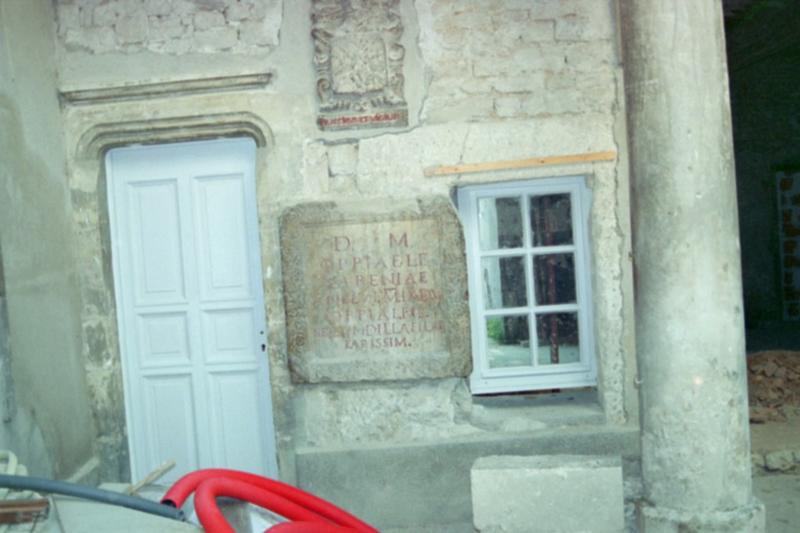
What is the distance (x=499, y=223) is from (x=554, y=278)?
43 cm

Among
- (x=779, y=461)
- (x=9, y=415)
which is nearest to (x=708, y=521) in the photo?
(x=779, y=461)

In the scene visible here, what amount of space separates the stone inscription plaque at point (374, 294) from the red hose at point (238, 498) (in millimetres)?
1300

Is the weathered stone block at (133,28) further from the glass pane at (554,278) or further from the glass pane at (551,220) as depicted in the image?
the glass pane at (554,278)

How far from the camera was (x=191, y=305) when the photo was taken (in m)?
4.52

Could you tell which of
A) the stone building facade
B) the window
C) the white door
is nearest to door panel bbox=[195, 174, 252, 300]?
the white door

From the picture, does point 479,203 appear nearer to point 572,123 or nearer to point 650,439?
point 572,123

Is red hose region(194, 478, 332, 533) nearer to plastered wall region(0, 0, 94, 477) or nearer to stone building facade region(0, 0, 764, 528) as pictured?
stone building facade region(0, 0, 764, 528)

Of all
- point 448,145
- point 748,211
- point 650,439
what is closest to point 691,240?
point 650,439

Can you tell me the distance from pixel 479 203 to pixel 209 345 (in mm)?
1737

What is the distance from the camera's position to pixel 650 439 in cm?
337

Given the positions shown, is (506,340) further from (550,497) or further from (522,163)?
(550,497)

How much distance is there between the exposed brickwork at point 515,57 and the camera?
13.6 ft

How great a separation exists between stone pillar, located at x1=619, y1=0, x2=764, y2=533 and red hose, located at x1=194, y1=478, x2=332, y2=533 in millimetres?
1497

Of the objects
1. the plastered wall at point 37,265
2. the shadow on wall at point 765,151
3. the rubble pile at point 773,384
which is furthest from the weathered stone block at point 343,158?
the shadow on wall at point 765,151
